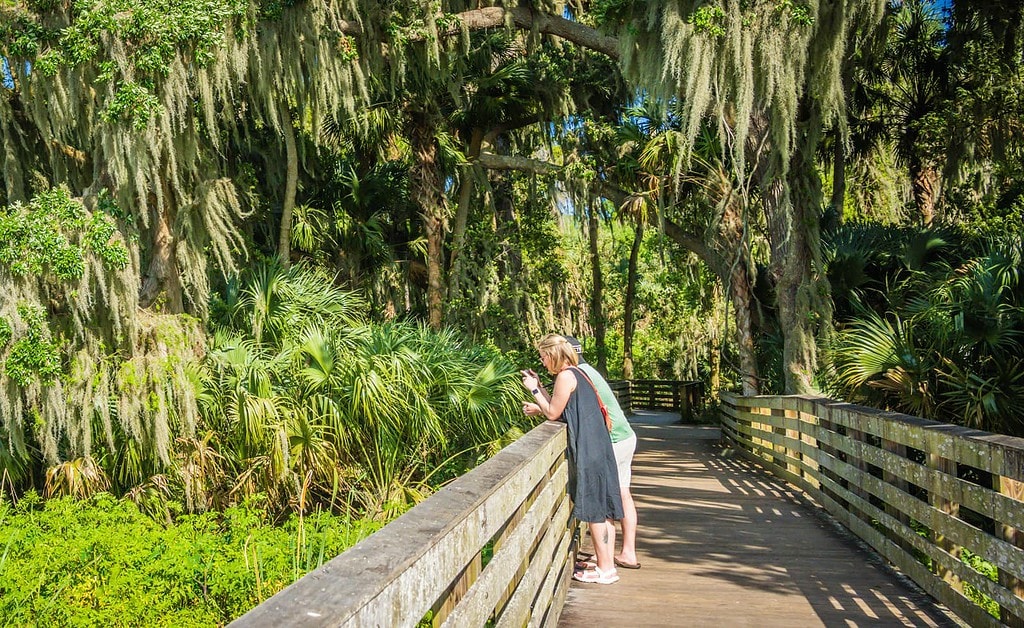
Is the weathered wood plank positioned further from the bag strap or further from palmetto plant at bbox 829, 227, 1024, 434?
palmetto plant at bbox 829, 227, 1024, 434

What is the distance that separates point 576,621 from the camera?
15.2 ft

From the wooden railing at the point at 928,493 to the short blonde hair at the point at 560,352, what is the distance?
1.93 metres

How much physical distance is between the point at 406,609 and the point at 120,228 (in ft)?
27.1

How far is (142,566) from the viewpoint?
21.2 ft

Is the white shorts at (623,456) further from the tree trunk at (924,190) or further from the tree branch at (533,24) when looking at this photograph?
the tree trunk at (924,190)

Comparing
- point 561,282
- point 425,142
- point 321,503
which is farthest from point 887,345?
point 561,282

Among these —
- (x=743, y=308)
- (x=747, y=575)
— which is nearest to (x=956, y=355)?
(x=747, y=575)

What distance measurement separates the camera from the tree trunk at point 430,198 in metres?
16.2

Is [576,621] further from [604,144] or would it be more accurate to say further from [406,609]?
[604,144]

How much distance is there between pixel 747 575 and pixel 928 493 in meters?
1.16

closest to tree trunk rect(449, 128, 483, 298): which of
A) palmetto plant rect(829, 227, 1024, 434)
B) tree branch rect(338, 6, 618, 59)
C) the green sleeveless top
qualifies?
tree branch rect(338, 6, 618, 59)

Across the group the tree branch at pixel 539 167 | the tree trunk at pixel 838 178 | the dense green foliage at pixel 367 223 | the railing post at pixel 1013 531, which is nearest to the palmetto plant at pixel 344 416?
the dense green foliage at pixel 367 223

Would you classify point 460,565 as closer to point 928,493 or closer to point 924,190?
point 928,493

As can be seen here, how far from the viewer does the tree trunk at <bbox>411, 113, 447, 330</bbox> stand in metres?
16.2
